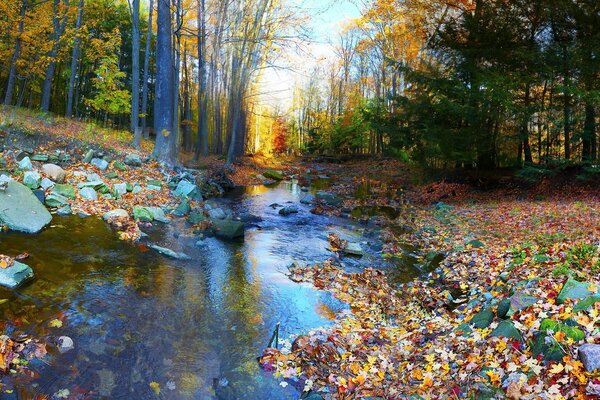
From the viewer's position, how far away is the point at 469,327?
16.1 ft

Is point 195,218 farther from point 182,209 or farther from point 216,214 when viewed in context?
point 216,214

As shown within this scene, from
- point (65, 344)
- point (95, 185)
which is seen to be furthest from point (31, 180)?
point (65, 344)

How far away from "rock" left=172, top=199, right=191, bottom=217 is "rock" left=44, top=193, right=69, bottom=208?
2739 mm

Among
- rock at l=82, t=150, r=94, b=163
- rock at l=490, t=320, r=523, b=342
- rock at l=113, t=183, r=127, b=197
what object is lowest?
rock at l=490, t=320, r=523, b=342

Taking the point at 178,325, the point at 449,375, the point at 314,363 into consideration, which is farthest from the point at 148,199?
the point at 449,375

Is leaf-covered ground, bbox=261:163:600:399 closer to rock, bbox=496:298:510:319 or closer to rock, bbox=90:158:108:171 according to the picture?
rock, bbox=496:298:510:319

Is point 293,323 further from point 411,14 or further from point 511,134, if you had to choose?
point 411,14

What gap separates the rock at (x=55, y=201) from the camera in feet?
28.5

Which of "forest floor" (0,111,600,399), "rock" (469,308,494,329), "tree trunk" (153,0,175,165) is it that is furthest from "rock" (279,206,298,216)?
"rock" (469,308,494,329)

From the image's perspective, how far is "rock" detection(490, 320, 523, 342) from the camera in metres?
4.15

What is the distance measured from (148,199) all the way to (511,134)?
13.6 m

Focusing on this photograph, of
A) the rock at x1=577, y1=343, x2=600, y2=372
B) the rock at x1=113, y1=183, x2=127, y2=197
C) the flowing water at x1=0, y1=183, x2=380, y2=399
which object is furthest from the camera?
the rock at x1=113, y1=183, x2=127, y2=197

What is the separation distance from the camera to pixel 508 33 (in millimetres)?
15422

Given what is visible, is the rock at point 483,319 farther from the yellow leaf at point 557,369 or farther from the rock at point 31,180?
the rock at point 31,180
